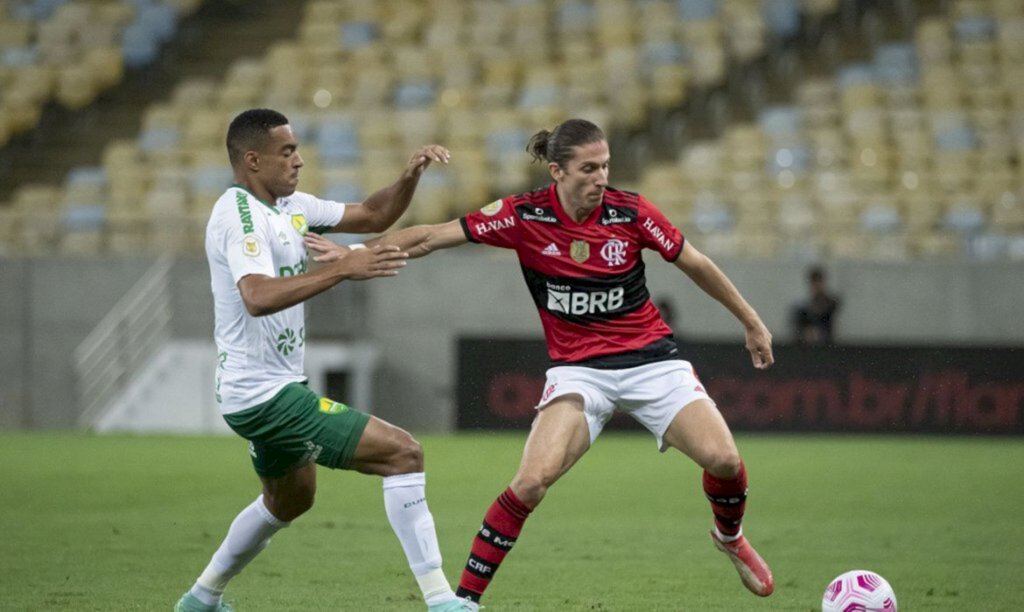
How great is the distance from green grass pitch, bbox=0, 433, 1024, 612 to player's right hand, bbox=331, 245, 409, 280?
6.06 ft

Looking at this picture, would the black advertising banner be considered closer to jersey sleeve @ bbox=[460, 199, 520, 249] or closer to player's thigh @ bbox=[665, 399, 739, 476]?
player's thigh @ bbox=[665, 399, 739, 476]

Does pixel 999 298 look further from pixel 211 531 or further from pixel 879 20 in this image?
pixel 211 531

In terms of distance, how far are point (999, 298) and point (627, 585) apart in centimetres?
1280

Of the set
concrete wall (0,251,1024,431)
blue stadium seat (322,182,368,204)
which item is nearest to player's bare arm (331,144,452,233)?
concrete wall (0,251,1024,431)

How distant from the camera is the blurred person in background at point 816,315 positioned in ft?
59.3

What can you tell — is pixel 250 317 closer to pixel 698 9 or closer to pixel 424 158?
pixel 424 158

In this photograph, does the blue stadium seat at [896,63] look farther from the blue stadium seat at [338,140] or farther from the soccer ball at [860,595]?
the soccer ball at [860,595]

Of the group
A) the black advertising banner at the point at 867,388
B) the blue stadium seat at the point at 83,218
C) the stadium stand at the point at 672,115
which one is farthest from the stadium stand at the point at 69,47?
the black advertising banner at the point at 867,388

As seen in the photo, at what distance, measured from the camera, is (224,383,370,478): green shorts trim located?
644 centimetres

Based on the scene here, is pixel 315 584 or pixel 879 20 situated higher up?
pixel 879 20

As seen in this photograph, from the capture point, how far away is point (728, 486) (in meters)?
7.29

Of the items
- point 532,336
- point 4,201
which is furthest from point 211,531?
point 4,201

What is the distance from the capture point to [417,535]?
6461 millimetres

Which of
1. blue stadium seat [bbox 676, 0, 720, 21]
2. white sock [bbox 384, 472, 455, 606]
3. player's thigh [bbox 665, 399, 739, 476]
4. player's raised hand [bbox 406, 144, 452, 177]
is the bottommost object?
white sock [bbox 384, 472, 455, 606]
